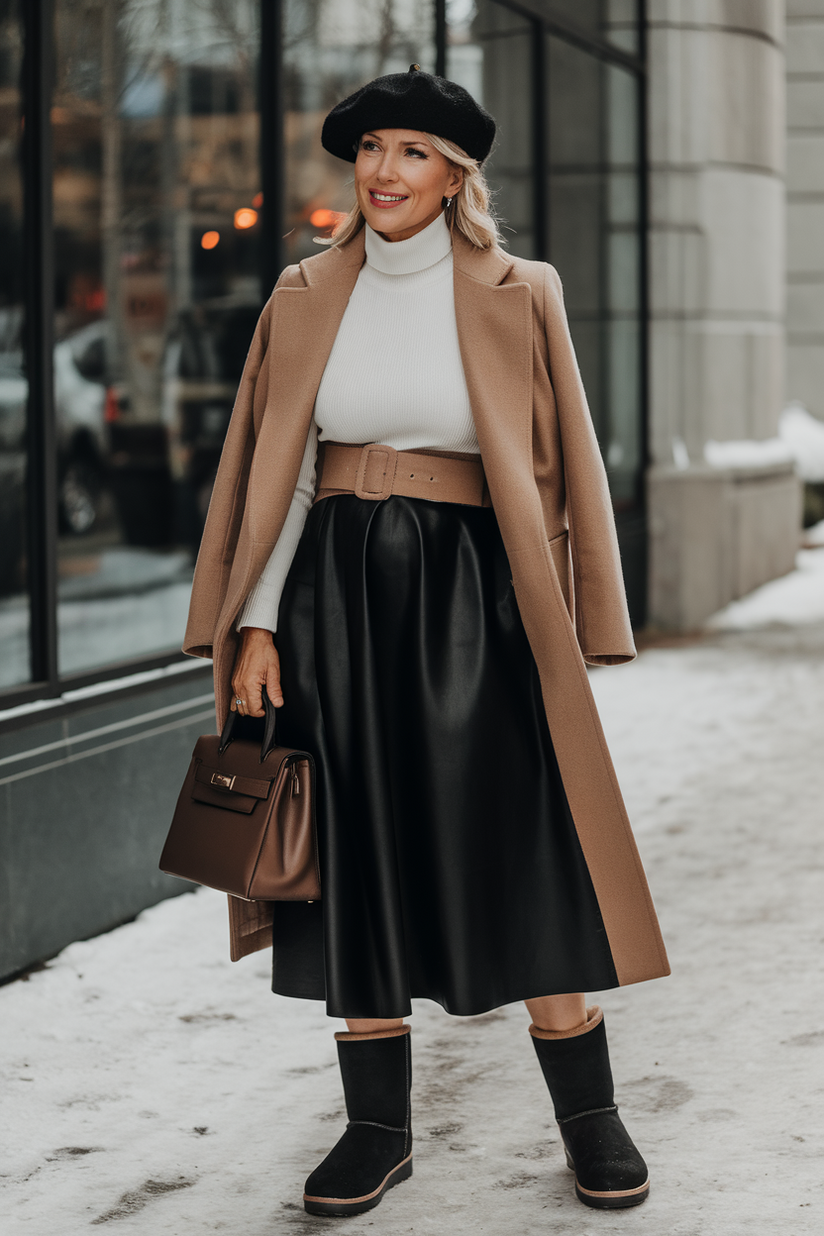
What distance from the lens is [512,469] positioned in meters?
2.81

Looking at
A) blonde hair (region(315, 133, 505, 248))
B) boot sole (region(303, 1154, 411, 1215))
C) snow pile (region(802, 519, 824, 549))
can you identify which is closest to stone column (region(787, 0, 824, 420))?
snow pile (region(802, 519, 824, 549))

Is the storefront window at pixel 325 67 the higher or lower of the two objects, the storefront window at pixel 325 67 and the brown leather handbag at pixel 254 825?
the higher

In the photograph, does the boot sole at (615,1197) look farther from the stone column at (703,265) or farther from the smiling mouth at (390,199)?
the stone column at (703,265)

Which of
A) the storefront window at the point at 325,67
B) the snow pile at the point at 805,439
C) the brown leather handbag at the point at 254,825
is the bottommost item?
the brown leather handbag at the point at 254,825

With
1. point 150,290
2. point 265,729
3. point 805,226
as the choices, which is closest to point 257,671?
point 265,729

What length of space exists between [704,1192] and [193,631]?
142 centimetres

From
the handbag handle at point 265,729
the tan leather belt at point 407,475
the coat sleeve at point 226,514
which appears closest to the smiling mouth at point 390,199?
the coat sleeve at point 226,514

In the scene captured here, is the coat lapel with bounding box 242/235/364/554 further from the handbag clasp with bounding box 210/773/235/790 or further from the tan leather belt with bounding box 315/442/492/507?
the handbag clasp with bounding box 210/773/235/790

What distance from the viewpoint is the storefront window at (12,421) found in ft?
15.5

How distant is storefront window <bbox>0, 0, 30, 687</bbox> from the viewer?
4723 millimetres

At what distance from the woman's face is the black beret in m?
0.03

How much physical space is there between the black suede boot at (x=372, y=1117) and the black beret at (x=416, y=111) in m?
1.66

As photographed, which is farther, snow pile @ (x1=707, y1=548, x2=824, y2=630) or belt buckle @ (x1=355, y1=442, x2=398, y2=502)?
snow pile @ (x1=707, y1=548, x2=824, y2=630)

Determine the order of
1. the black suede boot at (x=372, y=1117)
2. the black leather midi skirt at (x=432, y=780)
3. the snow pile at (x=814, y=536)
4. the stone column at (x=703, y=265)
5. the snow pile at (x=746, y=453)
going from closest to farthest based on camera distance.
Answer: the black leather midi skirt at (x=432, y=780), the black suede boot at (x=372, y=1117), the stone column at (x=703, y=265), the snow pile at (x=746, y=453), the snow pile at (x=814, y=536)
